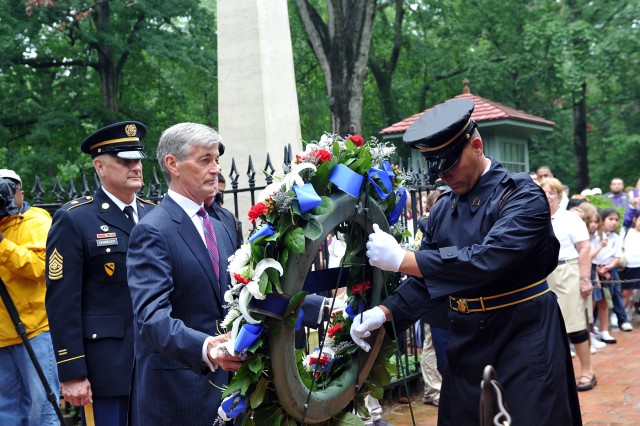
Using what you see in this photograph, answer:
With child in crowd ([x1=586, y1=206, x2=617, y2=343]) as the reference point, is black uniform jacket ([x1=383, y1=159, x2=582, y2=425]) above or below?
above

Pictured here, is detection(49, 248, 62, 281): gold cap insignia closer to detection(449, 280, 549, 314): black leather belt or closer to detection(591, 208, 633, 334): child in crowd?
detection(449, 280, 549, 314): black leather belt

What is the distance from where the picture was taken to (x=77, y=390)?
4230 mm

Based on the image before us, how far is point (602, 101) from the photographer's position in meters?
28.7

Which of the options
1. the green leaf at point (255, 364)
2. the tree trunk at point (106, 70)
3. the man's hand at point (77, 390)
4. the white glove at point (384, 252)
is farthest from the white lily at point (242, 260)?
the tree trunk at point (106, 70)

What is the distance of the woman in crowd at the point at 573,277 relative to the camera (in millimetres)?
7953

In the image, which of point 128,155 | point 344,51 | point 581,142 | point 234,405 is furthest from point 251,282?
point 581,142

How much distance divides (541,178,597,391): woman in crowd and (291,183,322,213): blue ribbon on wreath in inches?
210

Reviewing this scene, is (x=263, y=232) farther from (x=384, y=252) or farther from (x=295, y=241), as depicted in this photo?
(x=384, y=252)

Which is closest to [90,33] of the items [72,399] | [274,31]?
[274,31]

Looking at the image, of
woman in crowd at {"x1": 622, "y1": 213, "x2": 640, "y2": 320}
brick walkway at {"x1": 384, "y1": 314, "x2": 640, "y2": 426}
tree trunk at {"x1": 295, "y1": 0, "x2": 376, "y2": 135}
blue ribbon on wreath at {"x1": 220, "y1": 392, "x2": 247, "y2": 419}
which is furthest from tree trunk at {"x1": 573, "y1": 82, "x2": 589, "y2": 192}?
blue ribbon on wreath at {"x1": 220, "y1": 392, "x2": 247, "y2": 419}

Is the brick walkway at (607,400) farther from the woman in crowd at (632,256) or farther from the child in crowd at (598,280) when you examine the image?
the woman in crowd at (632,256)

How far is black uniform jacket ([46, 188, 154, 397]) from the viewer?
4191mm

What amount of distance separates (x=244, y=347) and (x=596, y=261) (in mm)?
9206

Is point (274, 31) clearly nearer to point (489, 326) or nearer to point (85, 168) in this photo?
point (489, 326)
